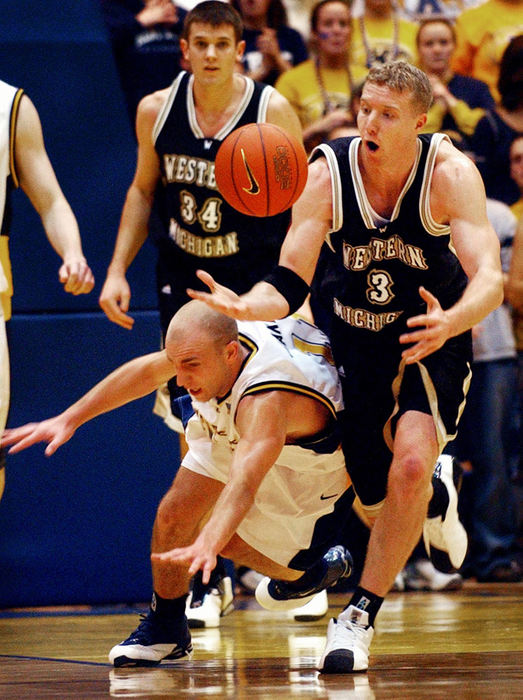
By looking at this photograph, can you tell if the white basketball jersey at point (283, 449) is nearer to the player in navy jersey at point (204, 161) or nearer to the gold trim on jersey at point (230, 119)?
the player in navy jersey at point (204, 161)

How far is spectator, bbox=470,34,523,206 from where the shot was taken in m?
7.09

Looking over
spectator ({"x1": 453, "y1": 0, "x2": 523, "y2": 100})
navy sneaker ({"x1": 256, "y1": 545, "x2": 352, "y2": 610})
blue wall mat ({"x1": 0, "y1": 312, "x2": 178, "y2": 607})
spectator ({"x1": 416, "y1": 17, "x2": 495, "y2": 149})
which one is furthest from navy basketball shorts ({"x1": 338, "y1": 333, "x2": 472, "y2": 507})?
spectator ({"x1": 453, "y1": 0, "x2": 523, "y2": 100})

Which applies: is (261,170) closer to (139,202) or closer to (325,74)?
(139,202)

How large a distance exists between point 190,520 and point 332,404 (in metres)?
0.64

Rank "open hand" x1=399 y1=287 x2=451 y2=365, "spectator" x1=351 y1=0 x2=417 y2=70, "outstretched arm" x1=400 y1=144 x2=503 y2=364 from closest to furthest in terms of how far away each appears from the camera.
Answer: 1. "open hand" x1=399 y1=287 x2=451 y2=365
2. "outstretched arm" x1=400 y1=144 x2=503 y2=364
3. "spectator" x1=351 y1=0 x2=417 y2=70

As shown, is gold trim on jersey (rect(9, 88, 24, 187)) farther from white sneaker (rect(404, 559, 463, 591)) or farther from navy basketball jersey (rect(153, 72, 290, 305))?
white sneaker (rect(404, 559, 463, 591))

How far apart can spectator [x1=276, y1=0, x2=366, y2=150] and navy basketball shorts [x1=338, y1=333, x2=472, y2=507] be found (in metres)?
3.05

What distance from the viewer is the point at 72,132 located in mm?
6062

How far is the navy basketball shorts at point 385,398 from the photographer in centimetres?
411

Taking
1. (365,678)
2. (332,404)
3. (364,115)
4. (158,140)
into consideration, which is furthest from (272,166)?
(365,678)

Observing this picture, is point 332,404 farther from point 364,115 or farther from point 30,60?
point 30,60

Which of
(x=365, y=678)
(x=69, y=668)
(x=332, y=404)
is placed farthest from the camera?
(x=332, y=404)

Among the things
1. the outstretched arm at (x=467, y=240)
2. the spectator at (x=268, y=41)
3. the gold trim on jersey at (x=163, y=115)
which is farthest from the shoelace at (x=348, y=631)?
the spectator at (x=268, y=41)

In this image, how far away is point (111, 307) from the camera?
5.17 m
